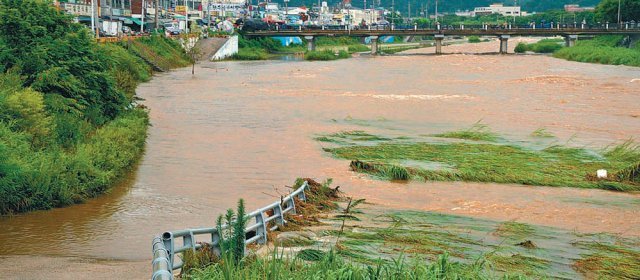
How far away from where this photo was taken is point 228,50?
8388 cm

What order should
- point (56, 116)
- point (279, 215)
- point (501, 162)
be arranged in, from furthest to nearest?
point (501, 162)
point (56, 116)
point (279, 215)

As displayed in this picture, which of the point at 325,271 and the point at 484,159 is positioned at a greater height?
the point at 325,271

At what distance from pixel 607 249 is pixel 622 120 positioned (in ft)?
70.2

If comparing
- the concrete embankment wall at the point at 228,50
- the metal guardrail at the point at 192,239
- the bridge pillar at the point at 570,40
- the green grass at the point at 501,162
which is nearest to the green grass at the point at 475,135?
the green grass at the point at 501,162

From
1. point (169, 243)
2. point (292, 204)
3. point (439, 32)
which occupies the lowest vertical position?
point (292, 204)

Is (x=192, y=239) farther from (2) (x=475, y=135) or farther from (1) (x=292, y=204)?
(2) (x=475, y=135)

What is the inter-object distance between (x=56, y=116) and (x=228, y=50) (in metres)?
62.5

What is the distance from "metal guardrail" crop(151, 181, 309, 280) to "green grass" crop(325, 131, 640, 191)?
6566 mm

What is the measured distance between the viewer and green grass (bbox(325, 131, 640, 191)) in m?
20.8

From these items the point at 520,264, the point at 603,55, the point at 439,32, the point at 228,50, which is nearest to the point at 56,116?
the point at 520,264

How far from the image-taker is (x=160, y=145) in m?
26.8

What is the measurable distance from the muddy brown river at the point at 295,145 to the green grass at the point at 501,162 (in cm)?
60

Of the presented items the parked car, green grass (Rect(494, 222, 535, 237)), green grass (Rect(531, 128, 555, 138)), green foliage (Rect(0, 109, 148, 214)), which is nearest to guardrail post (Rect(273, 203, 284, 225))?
green grass (Rect(494, 222, 535, 237))

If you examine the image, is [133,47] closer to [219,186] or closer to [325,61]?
[325,61]
